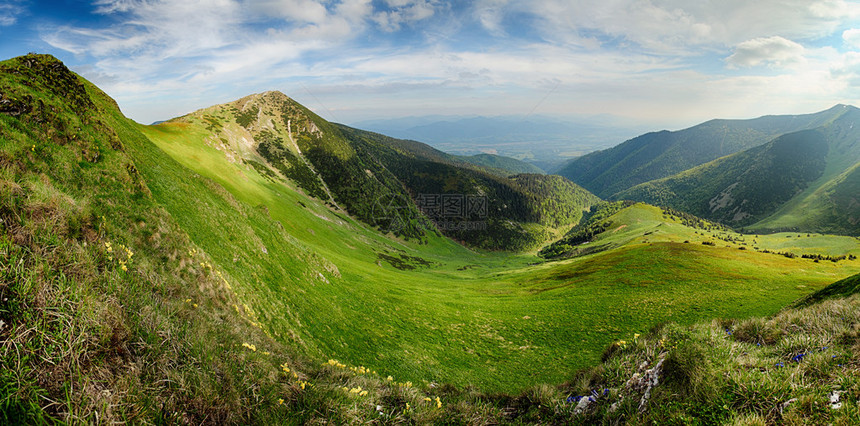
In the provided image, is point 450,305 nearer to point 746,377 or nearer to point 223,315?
point 223,315

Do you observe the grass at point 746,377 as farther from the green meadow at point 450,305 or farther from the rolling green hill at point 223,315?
the green meadow at point 450,305

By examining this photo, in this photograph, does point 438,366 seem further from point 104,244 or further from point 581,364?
point 104,244

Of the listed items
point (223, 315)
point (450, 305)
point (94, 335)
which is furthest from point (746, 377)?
point (450, 305)

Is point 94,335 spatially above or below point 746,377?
above

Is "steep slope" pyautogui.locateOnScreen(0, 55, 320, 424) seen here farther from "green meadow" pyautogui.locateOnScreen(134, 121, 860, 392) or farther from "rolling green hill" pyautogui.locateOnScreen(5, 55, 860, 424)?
"green meadow" pyautogui.locateOnScreen(134, 121, 860, 392)

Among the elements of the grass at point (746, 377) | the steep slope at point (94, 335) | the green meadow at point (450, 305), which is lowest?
A: the green meadow at point (450, 305)

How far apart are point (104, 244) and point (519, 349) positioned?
1007 inches

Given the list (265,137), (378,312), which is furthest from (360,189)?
(378,312)

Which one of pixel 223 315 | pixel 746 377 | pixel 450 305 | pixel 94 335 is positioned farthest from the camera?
pixel 450 305

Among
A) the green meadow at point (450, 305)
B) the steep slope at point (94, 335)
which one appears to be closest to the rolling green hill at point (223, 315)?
the steep slope at point (94, 335)

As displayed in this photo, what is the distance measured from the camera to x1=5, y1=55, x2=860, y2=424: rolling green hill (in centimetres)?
476

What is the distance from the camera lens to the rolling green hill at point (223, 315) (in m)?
4.76

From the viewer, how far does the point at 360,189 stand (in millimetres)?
177625

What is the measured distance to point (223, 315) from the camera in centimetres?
1077
